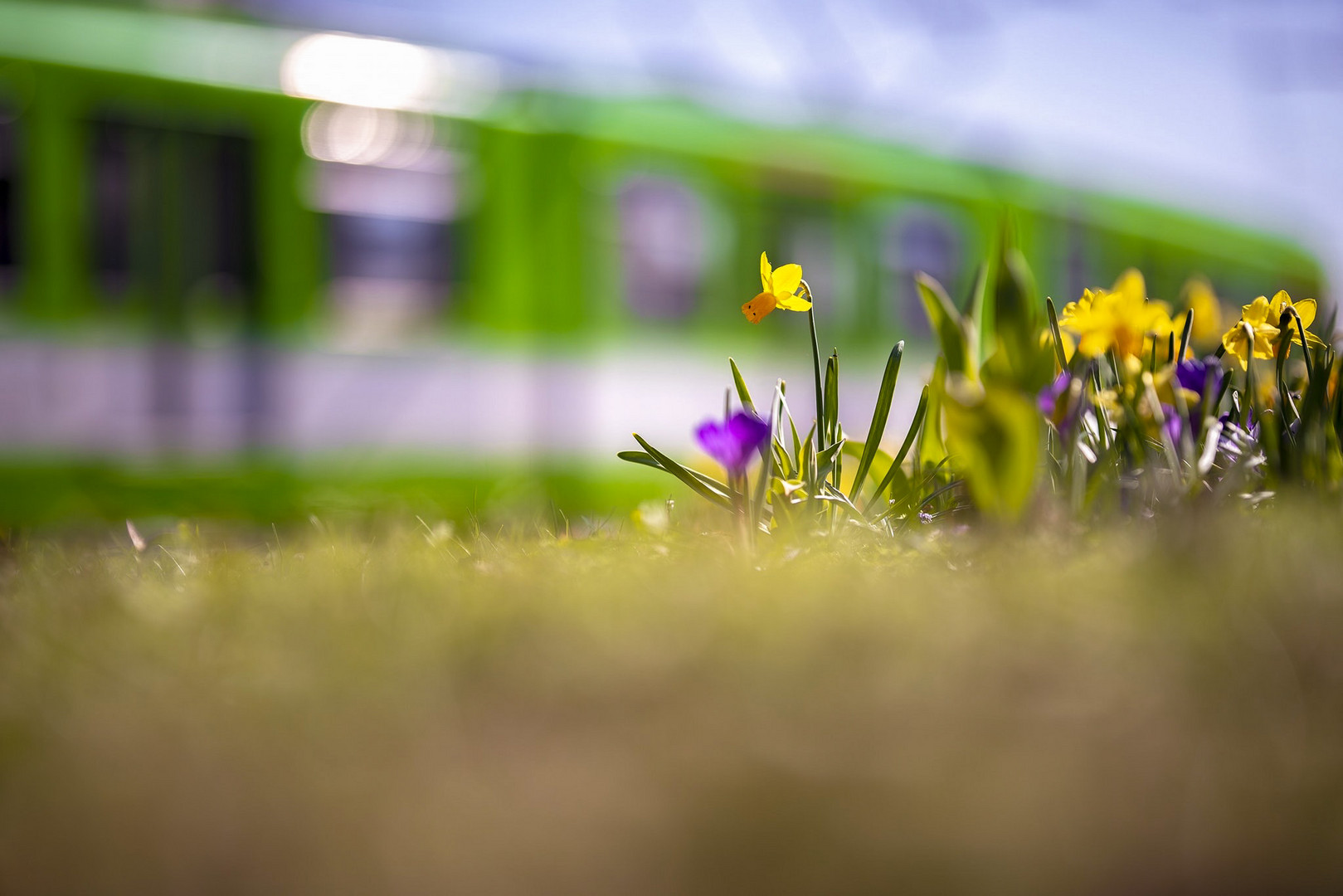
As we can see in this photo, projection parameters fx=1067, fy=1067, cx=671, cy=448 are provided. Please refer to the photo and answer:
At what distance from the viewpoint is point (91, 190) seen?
626 centimetres

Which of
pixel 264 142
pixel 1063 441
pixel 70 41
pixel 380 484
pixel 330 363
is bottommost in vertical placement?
pixel 380 484

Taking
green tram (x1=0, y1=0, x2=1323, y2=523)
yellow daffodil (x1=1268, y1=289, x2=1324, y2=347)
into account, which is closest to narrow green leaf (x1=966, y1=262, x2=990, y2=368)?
yellow daffodil (x1=1268, y1=289, x2=1324, y2=347)

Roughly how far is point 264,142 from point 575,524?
564 cm

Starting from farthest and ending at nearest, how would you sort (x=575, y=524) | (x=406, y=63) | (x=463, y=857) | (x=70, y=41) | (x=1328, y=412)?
(x=406, y=63)
(x=70, y=41)
(x=575, y=524)
(x=1328, y=412)
(x=463, y=857)

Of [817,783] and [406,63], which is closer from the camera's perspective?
[817,783]

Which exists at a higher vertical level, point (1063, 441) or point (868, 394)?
point (1063, 441)

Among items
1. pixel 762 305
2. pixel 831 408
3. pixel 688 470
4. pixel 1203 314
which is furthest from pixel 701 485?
pixel 1203 314

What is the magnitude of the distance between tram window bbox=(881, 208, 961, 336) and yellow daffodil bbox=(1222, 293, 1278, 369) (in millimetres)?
7828

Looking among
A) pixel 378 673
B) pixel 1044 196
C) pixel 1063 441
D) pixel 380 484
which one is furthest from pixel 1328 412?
pixel 1044 196

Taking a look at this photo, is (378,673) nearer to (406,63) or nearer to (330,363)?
(330,363)

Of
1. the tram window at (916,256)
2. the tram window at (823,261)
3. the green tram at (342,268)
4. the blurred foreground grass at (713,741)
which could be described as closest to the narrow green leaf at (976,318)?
the blurred foreground grass at (713,741)

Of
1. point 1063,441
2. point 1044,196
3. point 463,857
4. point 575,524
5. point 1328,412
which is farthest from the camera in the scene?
point 1044,196

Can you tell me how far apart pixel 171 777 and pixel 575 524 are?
128cm

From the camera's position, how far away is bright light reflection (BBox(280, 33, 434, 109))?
6762mm
